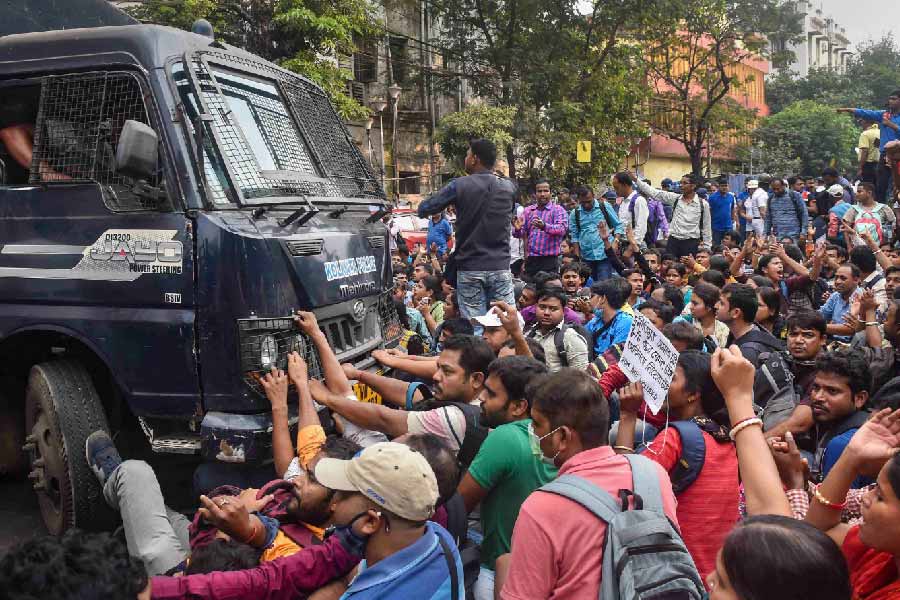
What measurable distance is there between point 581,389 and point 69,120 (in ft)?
11.3

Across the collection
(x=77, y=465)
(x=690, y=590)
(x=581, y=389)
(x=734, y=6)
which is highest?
(x=734, y=6)

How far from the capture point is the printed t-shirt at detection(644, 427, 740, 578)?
3.10 meters

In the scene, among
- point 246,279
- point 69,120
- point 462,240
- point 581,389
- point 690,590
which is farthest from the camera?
point 462,240

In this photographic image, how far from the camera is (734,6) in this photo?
27.8 meters

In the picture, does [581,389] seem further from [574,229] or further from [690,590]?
[574,229]

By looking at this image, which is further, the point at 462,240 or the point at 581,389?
the point at 462,240

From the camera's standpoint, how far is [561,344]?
5781 mm

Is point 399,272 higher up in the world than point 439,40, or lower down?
lower down

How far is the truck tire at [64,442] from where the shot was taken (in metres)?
4.27

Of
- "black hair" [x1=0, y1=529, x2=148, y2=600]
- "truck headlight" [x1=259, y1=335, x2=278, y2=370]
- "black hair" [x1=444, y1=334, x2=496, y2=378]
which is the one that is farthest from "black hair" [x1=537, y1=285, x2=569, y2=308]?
"black hair" [x1=0, y1=529, x2=148, y2=600]

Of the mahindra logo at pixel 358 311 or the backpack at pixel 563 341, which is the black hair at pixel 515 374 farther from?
the backpack at pixel 563 341

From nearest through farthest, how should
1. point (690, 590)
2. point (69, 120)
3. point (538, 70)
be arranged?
1. point (690, 590)
2. point (69, 120)
3. point (538, 70)

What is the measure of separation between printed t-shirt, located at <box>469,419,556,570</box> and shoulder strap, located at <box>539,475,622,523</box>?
82cm

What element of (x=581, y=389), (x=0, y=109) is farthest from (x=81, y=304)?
(x=581, y=389)
